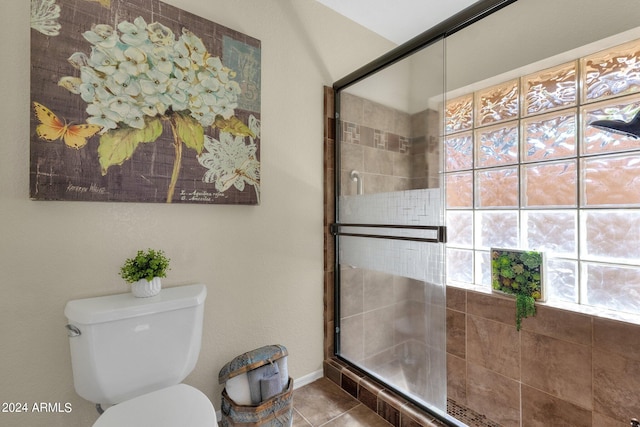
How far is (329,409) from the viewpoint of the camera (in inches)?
60.1

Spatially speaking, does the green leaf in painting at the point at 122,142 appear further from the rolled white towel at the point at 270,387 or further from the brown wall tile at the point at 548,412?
the brown wall tile at the point at 548,412

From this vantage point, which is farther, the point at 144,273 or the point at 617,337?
the point at 617,337

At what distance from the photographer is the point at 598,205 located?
154 cm

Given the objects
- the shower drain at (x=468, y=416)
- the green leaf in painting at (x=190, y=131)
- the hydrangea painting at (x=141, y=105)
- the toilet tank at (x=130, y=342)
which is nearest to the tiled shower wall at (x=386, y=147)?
the hydrangea painting at (x=141, y=105)

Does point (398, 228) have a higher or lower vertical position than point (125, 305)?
higher

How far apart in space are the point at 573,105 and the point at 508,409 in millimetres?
1815

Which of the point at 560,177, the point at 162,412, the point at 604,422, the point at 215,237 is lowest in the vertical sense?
the point at 604,422

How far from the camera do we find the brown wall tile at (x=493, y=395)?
1.67 m

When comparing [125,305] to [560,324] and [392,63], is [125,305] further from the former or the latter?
[560,324]

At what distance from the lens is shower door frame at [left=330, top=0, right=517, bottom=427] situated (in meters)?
1.11

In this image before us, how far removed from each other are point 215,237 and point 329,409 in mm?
1100

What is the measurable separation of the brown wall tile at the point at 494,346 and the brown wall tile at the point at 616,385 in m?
0.34

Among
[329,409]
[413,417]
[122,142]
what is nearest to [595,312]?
[413,417]

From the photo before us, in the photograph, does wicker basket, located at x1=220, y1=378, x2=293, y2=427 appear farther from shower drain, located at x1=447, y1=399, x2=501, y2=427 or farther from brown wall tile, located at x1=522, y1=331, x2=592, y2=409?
brown wall tile, located at x1=522, y1=331, x2=592, y2=409
